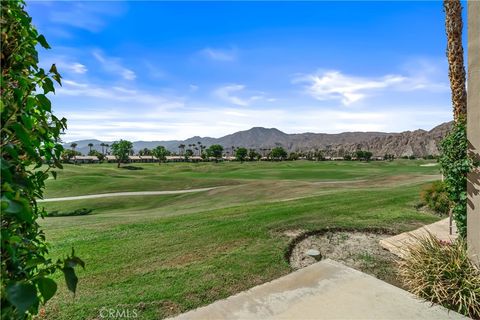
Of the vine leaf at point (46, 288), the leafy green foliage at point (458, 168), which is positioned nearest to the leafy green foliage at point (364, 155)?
the leafy green foliage at point (458, 168)

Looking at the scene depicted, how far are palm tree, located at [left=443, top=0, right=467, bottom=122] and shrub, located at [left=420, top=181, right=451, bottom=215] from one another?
5.85 meters

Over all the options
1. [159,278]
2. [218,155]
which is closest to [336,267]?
[159,278]

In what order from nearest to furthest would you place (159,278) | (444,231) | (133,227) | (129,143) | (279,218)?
(159,278), (444,231), (279,218), (133,227), (129,143)

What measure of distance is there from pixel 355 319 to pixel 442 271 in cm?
184

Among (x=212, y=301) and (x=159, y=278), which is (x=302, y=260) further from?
(x=159, y=278)

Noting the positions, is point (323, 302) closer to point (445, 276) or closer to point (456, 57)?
point (445, 276)

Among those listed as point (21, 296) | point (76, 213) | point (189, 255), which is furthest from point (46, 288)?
point (76, 213)

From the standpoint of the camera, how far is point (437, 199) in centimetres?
1128

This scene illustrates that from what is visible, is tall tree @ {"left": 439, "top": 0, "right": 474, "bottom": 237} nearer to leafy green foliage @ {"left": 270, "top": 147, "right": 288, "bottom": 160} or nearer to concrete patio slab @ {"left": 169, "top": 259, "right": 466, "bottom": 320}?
concrete patio slab @ {"left": 169, "top": 259, "right": 466, "bottom": 320}

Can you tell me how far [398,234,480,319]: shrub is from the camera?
444 centimetres

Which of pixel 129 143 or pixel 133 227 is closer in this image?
pixel 133 227

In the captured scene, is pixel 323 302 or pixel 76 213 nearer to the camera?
pixel 323 302

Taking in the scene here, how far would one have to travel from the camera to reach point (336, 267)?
5.76 m

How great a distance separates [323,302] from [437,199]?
9252mm
